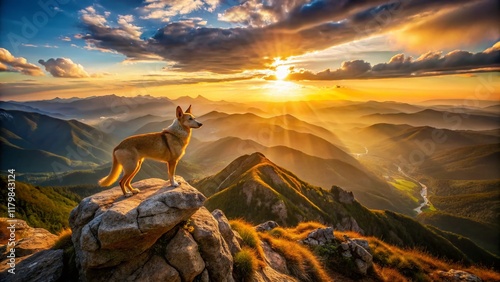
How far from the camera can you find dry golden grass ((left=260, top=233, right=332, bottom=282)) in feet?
49.2

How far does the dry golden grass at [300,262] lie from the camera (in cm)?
1499

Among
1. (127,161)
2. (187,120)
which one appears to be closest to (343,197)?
(187,120)

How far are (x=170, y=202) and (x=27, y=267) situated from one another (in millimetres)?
6829

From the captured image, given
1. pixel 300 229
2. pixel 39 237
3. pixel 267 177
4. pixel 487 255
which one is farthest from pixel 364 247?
pixel 487 255

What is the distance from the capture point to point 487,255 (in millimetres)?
156500

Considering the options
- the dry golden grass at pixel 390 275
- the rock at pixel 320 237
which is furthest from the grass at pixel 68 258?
the dry golden grass at pixel 390 275

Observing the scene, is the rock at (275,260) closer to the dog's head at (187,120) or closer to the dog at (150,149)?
the dog at (150,149)

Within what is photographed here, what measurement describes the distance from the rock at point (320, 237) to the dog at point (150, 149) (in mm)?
13277

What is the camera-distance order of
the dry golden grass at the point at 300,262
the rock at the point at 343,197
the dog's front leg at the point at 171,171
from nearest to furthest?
the dog's front leg at the point at 171,171 < the dry golden grass at the point at 300,262 < the rock at the point at 343,197

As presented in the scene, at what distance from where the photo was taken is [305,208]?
4998 inches

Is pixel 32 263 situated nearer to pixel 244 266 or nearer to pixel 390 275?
pixel 244 266

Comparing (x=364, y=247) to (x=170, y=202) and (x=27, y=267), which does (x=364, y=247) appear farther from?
(x=27, y=267)

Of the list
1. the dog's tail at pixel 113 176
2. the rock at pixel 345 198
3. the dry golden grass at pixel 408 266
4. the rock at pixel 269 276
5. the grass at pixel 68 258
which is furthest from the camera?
the rock at pixel 345 198

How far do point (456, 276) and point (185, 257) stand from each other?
847 inches
